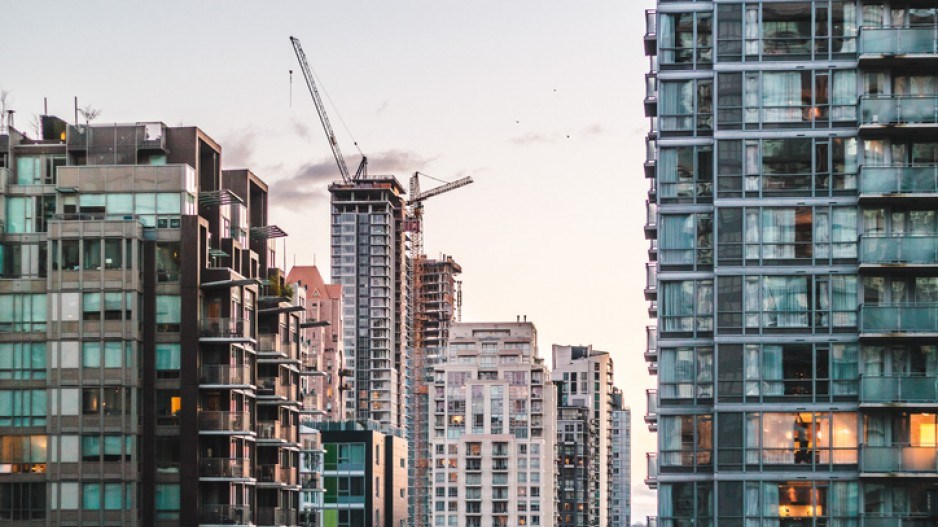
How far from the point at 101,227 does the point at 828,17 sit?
5118 cm

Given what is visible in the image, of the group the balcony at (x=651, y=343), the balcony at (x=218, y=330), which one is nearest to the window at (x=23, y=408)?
the balcony at (x=218, y=330)

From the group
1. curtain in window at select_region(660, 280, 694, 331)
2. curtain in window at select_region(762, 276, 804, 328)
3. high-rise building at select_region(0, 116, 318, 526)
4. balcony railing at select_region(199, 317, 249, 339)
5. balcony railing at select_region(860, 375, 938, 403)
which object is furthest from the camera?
balcony railing at select_region(199, 317, 249, 339)

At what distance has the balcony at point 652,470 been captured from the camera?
74875 mm

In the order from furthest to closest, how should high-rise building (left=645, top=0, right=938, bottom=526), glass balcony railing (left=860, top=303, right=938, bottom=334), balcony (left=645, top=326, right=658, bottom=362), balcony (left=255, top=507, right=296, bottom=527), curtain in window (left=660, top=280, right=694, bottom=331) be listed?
balcony (left=255, top=507, right=296, bottom=527) → balcony (left=645, top=326, right=658, bottom=362) → curtain in window (left=660, top=280, right=694, bottom=331) → high-rise building (left=645, top=0, right=938, bottom=526) → glass balcony railing (left=860, top=303, right=938, bottom=334)

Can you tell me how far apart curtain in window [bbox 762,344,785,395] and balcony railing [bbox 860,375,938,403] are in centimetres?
351

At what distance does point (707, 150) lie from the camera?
74.9 meters

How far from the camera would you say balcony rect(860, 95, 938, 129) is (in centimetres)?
7138

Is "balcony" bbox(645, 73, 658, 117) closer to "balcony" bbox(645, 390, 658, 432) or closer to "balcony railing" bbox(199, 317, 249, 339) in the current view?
"balcony" bbox(645, 390, 658, 432)

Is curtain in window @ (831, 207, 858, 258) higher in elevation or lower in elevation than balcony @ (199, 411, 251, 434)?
higher

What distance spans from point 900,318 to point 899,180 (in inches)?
235

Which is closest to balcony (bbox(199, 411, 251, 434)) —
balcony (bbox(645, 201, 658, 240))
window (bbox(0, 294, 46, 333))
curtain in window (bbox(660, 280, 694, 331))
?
window (bbox(0, 294, 46, 333))

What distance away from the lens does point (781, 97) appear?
2884 inches

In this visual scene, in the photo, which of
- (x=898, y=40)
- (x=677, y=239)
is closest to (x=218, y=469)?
(x=677, y=239)

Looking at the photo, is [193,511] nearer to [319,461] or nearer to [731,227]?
[731,227]
